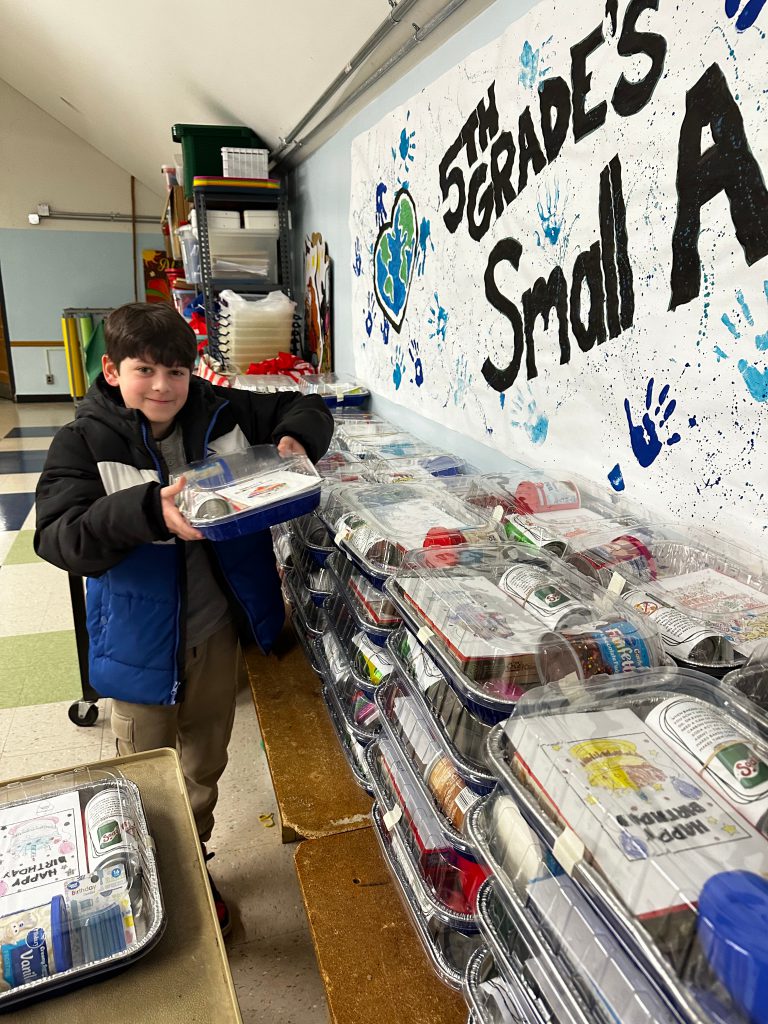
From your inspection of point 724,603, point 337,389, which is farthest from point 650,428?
point 337,389

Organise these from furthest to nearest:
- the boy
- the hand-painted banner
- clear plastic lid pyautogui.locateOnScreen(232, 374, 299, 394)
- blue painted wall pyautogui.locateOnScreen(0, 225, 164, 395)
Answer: blue painted wall pyautogui.locateOnScreen(0, 225, 164, 395), clear plastic lid pyautogui.locateOnScreen(232, 374, 299, 394), the boy, the hand-painted banner

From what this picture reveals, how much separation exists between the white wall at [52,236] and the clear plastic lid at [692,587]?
7.56 metres

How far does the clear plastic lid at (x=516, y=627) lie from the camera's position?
34.2 inches

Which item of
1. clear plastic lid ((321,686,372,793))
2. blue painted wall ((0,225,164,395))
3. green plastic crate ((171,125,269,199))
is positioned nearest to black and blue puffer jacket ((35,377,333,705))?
clear plastic lid ((321,686,372,793))

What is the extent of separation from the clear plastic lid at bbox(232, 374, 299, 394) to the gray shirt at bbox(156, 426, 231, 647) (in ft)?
4.50

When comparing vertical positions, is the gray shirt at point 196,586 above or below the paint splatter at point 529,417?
below

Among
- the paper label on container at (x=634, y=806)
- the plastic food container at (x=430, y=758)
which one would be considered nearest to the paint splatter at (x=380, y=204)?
the plastic food container at (x=430, y=758)

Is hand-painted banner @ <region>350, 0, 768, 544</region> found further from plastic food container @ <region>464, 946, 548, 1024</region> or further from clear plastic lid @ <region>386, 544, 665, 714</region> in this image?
plastic food container @ <region>464, 946, 548, 1024</region>

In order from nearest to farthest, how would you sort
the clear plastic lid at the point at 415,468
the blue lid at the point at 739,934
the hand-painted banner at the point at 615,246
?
the blue lid at the point at 739,934
the hand-painted banner at the point at 615,246
the clear plastic lid at the point at 415,468

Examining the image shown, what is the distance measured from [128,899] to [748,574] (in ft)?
3.05

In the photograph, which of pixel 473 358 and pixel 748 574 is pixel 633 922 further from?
pixel 473 358

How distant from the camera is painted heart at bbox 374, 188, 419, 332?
7.01 ft

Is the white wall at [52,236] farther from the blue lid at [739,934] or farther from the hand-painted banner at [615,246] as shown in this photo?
the blue lid at [739,934]

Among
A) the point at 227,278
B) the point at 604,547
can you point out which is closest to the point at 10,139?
the point at 227,278
